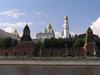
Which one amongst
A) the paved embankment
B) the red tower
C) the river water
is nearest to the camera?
the river water

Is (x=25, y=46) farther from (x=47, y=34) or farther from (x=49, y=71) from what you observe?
(x=47, y=34)

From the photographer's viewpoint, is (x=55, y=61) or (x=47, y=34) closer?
(x=55, y=61)

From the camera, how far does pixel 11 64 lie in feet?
160

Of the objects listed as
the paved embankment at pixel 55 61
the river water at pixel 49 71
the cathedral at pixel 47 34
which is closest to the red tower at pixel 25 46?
the paved embankment at pixel 55 61

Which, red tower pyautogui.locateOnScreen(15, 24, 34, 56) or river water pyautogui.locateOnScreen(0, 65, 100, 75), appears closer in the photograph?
river water pyautogui.locateOnScreen(0, 65, 100, 75)

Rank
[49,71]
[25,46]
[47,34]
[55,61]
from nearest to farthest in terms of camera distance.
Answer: [49,71] → [55,61] → [25,46] → [47,34]

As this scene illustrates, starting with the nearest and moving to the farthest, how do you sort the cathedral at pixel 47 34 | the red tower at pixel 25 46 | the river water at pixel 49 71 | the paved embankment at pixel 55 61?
the river water at pixel 49 71
the paved embankment at pixel 55 61
the red tower at pixel 25 46
the cathedral at pixel 47 34

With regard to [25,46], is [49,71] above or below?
below

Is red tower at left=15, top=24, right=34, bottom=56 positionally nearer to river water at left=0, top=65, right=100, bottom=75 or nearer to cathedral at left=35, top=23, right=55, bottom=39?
river water at left=0, top=65, right=100, bottom=75

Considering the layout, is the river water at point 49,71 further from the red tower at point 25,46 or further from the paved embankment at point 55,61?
the red tower at point 25,46

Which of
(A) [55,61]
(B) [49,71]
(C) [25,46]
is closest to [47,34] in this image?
(C) [25,46]

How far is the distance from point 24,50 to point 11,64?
24.4 m

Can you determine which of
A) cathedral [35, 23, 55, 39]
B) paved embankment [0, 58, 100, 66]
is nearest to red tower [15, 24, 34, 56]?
paved embankment [0, 58, 100, 66]

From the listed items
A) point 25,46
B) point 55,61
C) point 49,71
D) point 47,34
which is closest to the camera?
point 49,71
